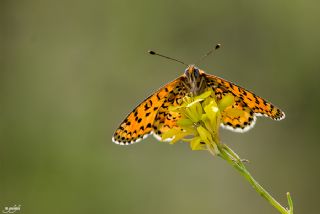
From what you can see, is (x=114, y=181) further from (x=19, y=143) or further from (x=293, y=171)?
(x=293, y=171)

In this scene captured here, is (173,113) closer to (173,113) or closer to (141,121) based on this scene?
(173,113)

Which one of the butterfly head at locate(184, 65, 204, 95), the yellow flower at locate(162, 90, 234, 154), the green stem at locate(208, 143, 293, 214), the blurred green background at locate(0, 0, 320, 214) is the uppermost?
the blurred green background at locate(0, 0, 320, 214)

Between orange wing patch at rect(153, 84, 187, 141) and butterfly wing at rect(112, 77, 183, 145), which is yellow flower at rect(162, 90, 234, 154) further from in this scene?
butterfly wing at rect(112, 77, 183, 145)

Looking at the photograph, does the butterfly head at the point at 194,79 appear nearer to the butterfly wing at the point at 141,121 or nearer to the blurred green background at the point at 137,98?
the butterfly wing at the point at 141,121

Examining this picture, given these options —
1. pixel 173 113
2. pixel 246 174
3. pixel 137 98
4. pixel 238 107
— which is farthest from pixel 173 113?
pixel 137 98

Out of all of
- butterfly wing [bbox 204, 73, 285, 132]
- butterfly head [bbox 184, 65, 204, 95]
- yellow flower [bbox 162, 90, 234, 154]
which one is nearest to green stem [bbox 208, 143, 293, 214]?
yellow flower [bbox 162, 90, 234, 154]
